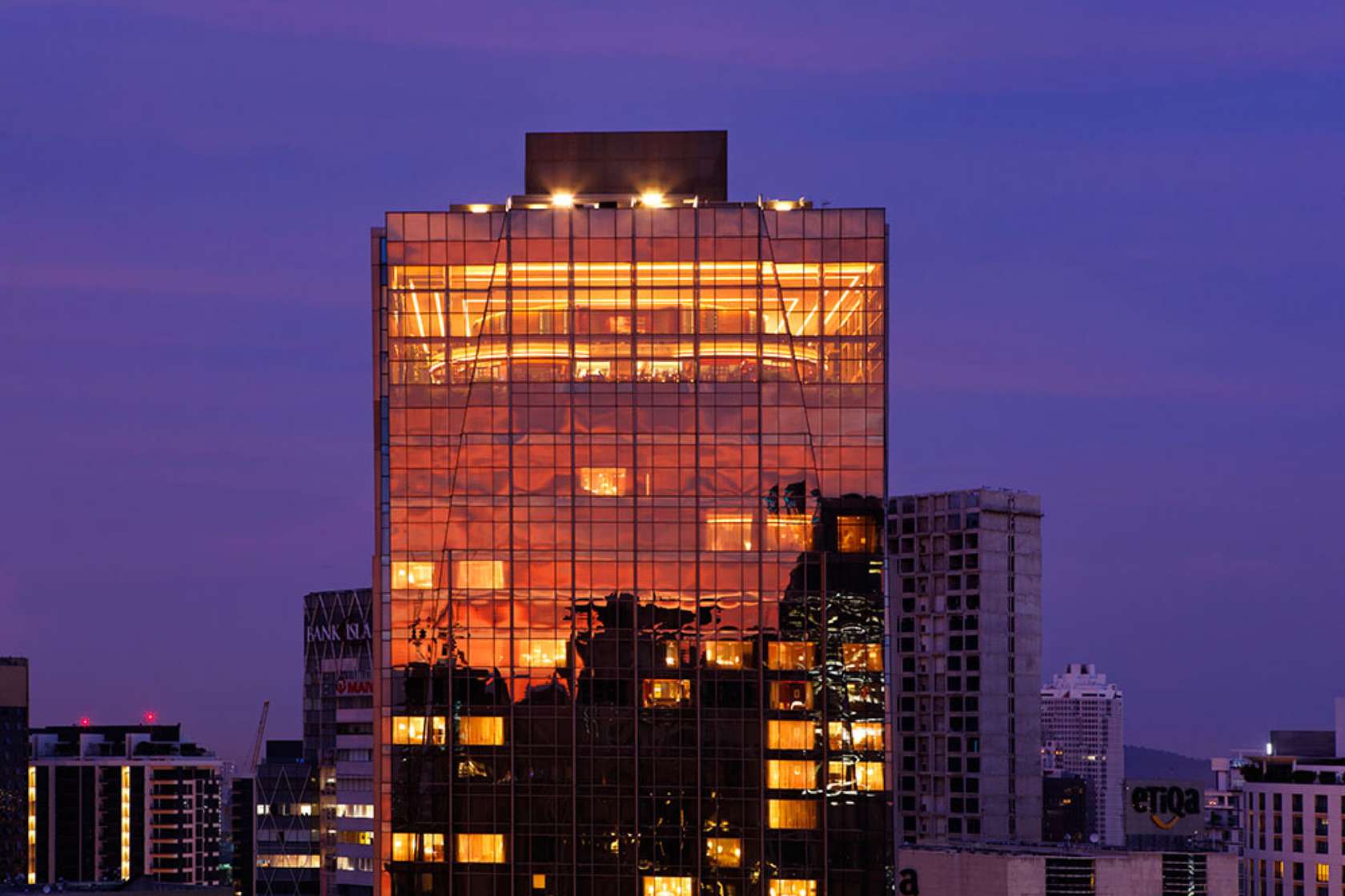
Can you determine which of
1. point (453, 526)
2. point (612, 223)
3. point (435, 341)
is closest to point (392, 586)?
point (453, 526)

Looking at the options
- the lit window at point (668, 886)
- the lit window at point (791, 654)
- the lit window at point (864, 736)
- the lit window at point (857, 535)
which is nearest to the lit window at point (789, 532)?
the lit window at point (857, 535)

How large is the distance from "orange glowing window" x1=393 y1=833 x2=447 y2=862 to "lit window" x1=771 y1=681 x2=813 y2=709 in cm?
2793

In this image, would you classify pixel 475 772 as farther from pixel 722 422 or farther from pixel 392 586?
pixel 722 422

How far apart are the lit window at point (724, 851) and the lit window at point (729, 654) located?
520 inches

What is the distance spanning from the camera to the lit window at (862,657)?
586ft

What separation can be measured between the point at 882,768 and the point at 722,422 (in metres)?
29.1

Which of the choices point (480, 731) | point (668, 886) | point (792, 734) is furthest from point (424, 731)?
point (792, 734)

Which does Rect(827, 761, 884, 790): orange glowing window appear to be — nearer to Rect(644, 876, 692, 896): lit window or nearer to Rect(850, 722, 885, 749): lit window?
Rect(850, 722, 885, 749): lit window

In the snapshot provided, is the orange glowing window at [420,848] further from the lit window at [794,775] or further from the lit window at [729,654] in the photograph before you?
the lit window at [794,775]

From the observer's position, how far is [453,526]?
18225cm

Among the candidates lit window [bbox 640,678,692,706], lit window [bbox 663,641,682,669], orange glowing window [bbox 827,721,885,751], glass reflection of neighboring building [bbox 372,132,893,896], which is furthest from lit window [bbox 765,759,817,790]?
lit window [bbox 663,641,682,669]

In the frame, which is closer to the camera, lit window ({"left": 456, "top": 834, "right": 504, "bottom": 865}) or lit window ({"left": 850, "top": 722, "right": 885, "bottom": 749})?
lit window ({"left": 850, "top": 722, "right": 885, "bottom": 749})

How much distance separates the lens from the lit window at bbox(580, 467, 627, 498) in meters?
182

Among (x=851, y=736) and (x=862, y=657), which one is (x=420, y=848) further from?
(x=862, y=657)
